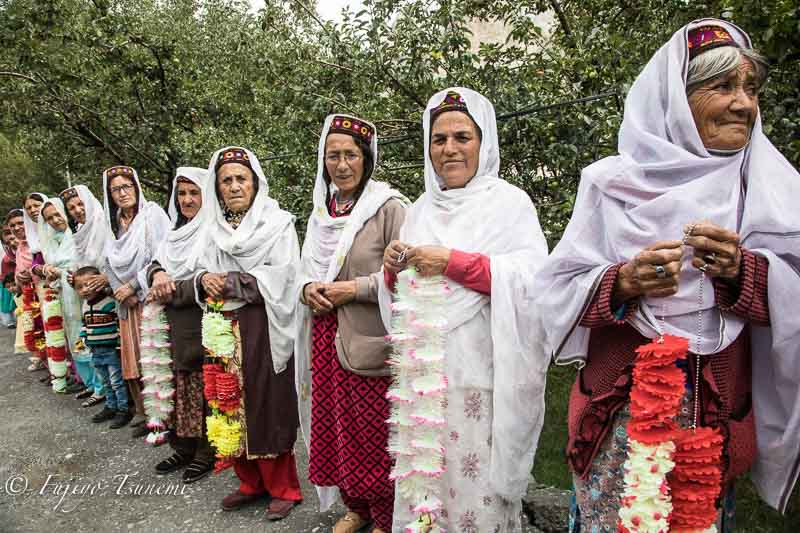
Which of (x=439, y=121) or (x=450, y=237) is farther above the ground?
(x=439, y=121)

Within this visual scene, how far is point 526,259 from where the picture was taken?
2.31 meters

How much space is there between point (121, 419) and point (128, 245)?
6.39 ft

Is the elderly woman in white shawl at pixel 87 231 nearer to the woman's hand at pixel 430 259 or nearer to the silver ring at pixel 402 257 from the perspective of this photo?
the silver ring at pixel 402 257

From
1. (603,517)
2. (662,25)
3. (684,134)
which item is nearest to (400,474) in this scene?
(603,517)

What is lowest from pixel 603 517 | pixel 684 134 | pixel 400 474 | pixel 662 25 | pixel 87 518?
pixel 87 518

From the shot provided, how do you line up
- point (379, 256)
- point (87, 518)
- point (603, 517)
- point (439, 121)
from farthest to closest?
point (87, 518)
point (379, 256)
point (439, 121)
point (603, 517)

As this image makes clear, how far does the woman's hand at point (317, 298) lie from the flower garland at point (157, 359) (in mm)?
1671

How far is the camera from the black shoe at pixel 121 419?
5.39 metres

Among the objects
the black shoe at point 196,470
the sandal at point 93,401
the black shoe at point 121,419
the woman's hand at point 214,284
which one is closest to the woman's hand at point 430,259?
the woman's hand at point 214,284

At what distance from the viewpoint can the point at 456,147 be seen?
239cm

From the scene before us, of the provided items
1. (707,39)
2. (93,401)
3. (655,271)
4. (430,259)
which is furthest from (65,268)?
(707,39)

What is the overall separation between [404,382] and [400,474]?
386mm

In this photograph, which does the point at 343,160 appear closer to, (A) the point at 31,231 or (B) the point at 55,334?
(B) the point at 55,334

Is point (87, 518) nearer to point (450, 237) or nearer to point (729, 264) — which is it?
point (450, 237)
